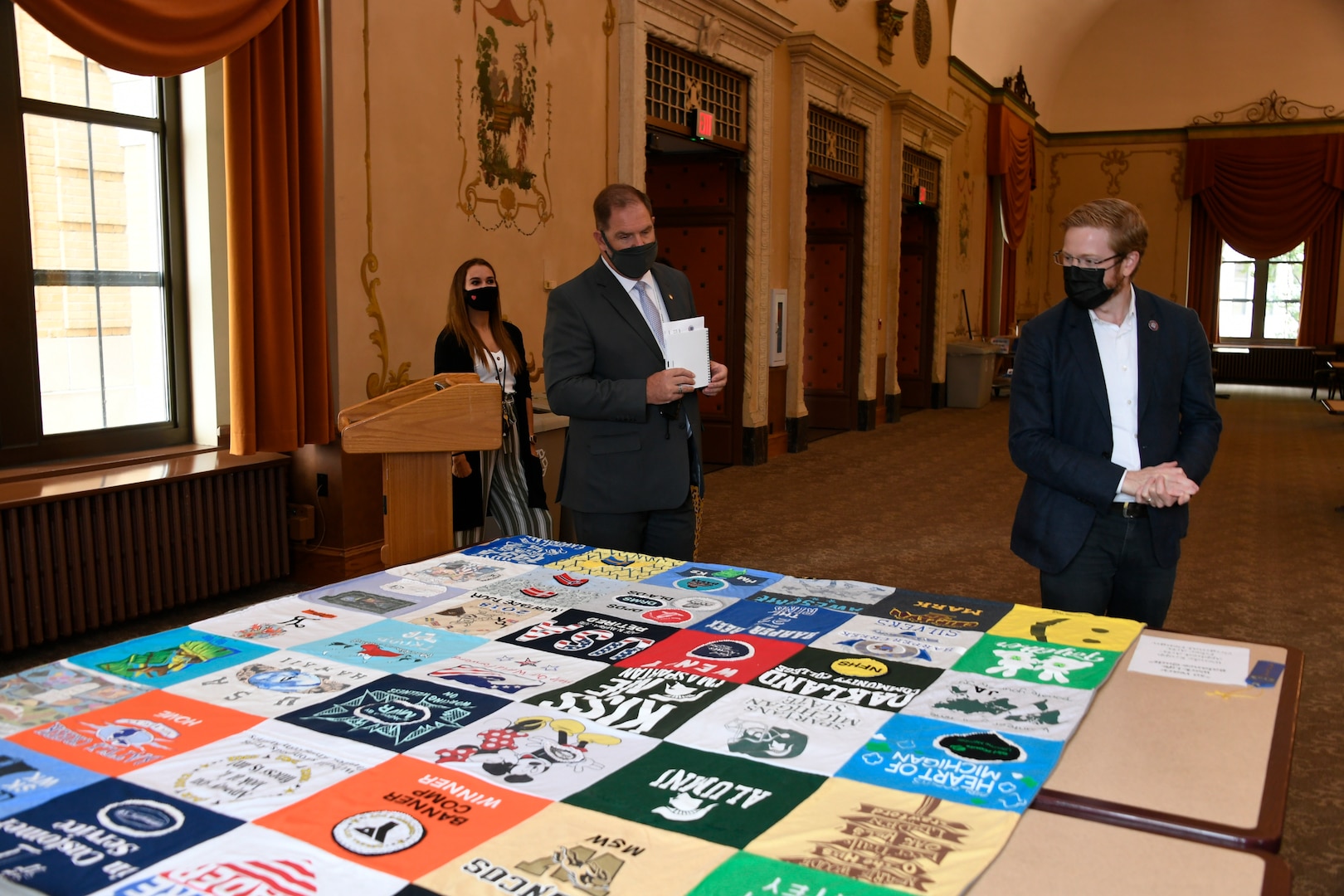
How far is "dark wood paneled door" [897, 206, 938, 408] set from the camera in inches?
555

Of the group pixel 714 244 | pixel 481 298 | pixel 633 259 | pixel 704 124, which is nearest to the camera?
pixel 633 259

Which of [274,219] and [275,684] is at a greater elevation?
[274,219]

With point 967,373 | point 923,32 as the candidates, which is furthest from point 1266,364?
point 923,32

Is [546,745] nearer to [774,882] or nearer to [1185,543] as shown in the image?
[774,882]

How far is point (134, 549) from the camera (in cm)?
447

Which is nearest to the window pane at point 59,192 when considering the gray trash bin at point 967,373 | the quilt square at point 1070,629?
the quilt square at point 1070,629

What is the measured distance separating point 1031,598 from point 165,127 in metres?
4.73

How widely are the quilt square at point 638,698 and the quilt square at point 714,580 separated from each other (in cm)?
52

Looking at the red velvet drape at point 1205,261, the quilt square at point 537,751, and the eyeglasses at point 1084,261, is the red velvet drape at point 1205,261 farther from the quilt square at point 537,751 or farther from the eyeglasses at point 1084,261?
the quilt square at point 537,751

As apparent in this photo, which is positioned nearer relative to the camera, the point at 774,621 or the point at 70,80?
the point at 774,621

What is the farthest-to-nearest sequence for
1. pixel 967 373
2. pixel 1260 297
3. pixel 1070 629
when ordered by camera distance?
pixel 1260 297
pixel 967 373
pixel 1070 629

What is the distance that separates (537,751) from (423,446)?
118 cm

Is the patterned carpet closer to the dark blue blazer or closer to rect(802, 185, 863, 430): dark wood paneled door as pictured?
rect(802, 185, 863, 430): dark wood paneled door

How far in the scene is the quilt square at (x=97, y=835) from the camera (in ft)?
3.62
